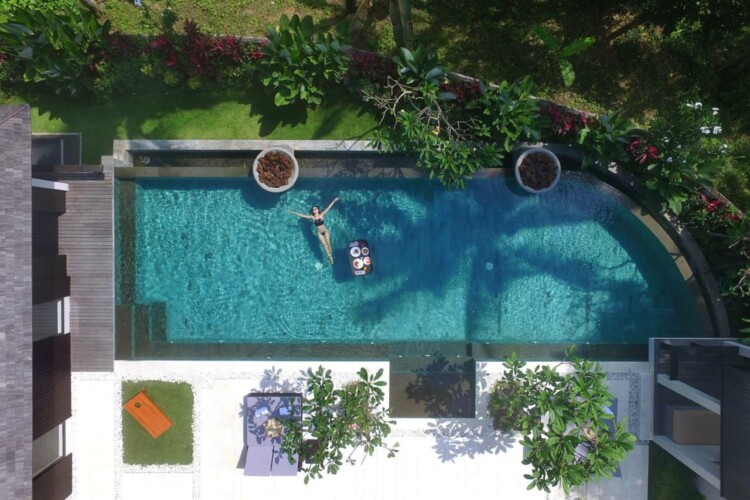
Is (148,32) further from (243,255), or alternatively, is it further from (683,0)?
(683,0)

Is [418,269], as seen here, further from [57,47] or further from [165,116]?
[57,47]

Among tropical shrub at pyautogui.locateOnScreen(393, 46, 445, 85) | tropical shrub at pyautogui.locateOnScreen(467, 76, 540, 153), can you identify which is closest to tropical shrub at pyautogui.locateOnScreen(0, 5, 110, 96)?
tropical shrub at pyautogui.locateOnScreen(393, 46, 445, 85)

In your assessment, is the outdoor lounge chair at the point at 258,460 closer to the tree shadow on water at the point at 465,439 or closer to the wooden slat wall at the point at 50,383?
the tree shadow on water at the point at 465,439

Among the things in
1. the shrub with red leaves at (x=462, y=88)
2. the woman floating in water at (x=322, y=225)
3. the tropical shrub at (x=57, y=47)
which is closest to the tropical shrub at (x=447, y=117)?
the shrub with red leaves at (x=462, y=88)

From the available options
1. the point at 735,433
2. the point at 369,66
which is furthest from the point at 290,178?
the point at 735,433

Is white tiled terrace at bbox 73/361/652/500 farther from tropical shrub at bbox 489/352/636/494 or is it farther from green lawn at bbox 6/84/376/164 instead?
green lawn at bbox 6/84/376/164

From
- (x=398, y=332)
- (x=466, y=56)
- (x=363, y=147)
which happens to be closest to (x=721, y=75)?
(x=466, y=56)
